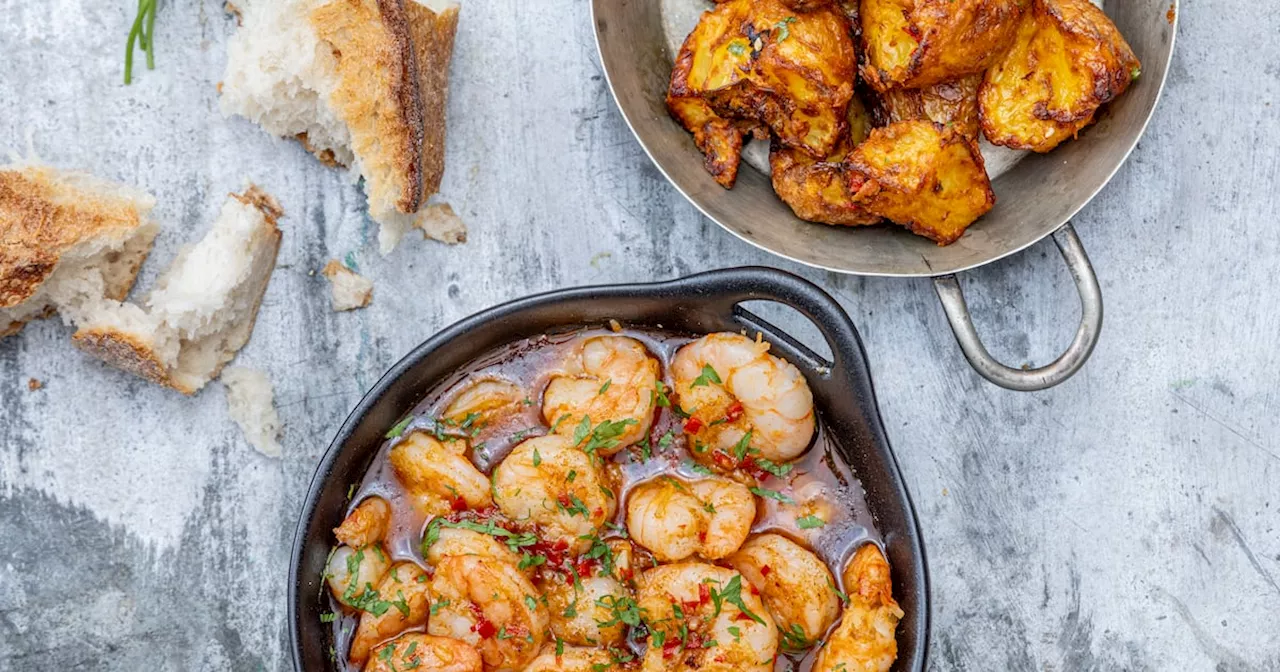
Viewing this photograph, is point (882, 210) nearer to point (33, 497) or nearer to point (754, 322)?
point (754, 322)

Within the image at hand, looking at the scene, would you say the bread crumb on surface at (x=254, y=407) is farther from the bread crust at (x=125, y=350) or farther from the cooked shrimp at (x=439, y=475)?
the cooked shrimp at (x=439, y=475)

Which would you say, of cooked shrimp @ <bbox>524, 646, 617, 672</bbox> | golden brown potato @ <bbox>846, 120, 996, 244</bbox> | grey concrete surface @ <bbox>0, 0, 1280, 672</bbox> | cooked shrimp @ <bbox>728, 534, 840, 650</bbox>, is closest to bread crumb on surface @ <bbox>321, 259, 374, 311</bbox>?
grey concrete surface @ <bbox>0, 0, 1280, 672</bbox>

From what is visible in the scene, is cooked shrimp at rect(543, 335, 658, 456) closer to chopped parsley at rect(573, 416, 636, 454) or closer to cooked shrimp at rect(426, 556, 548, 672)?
chopped parsley at rect(573, 416, 636, 454)

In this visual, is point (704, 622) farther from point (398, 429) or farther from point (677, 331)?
point (398, 429)

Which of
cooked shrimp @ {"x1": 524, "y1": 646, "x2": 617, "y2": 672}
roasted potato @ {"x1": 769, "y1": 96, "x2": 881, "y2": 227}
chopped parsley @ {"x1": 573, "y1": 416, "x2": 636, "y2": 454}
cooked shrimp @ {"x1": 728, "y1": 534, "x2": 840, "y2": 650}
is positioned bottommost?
cooked shrimp @ {"x1": 728, "y1": 534, "x2": 840, "y2": 650}

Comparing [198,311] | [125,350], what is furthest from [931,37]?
[125,350]

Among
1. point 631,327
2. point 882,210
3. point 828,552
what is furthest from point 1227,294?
point 631,327
